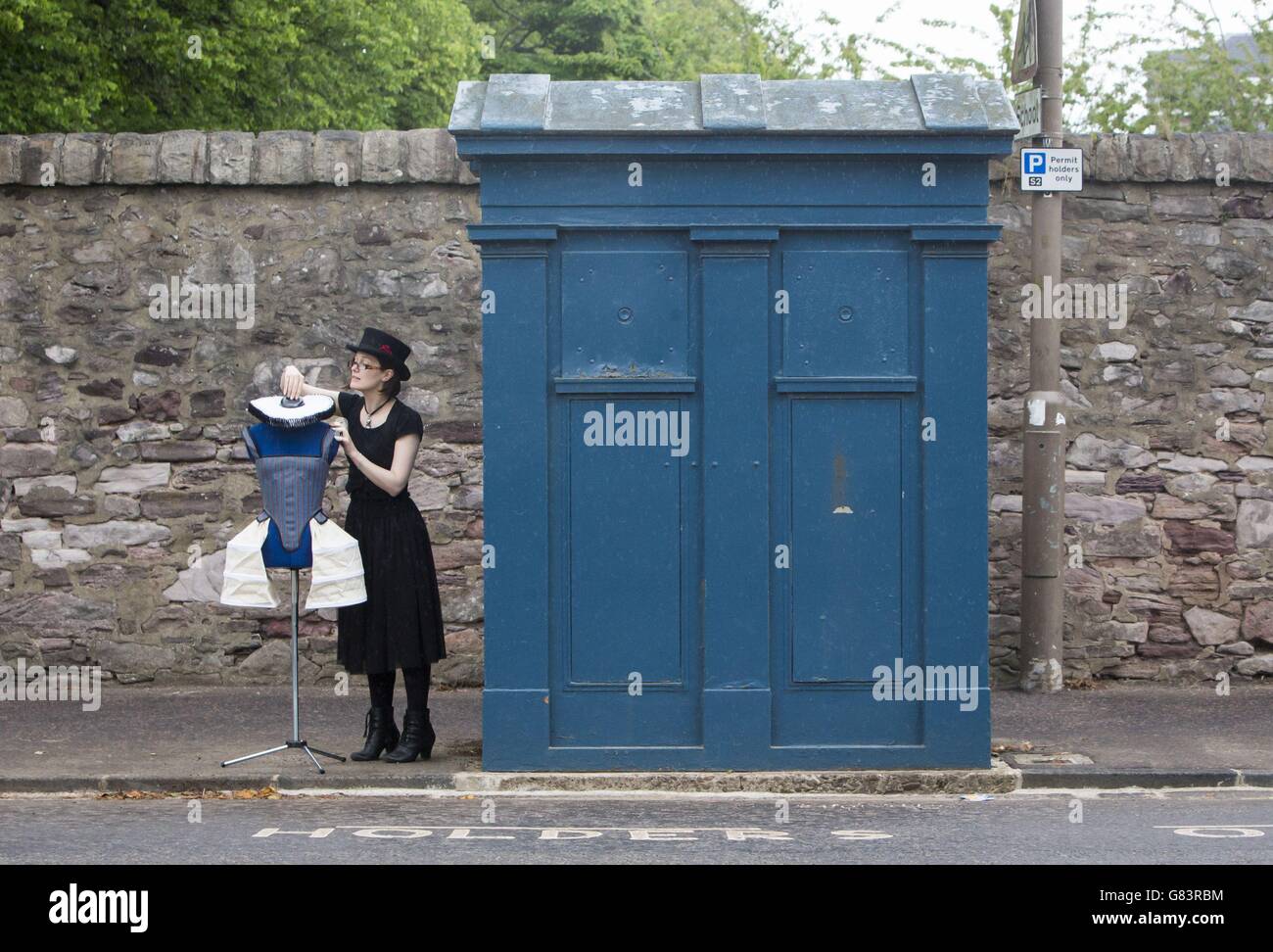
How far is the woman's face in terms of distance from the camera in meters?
8.07

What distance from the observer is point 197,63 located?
1905cm

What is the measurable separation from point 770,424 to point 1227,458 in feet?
12.5

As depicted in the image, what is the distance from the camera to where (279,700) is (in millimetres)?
9875

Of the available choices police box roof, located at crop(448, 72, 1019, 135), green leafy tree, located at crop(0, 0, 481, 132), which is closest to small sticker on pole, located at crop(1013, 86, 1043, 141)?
police box roof, located at crop(448, 72, 1019, 135)

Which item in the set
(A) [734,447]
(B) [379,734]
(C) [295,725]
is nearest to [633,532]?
(A) [734,447]

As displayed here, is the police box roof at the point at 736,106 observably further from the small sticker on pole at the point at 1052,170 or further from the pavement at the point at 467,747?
the pavement at the point at 467,747

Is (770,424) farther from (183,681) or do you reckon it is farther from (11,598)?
(11,598)

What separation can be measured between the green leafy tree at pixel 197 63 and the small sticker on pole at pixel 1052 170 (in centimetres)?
951

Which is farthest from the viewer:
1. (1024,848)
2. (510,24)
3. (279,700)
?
(510,24)

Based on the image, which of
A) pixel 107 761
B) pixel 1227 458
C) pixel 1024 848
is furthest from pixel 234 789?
pixel 1227 458

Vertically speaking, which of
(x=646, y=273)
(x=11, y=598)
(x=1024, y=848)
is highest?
(x=646, y=273)

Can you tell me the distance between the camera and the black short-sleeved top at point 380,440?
8047 millimetres

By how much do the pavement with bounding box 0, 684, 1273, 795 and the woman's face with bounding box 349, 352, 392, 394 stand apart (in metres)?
1.76

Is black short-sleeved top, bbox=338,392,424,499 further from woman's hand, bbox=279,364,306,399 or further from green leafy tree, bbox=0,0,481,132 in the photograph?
green leafy tree, bbox=0,0,481,132
